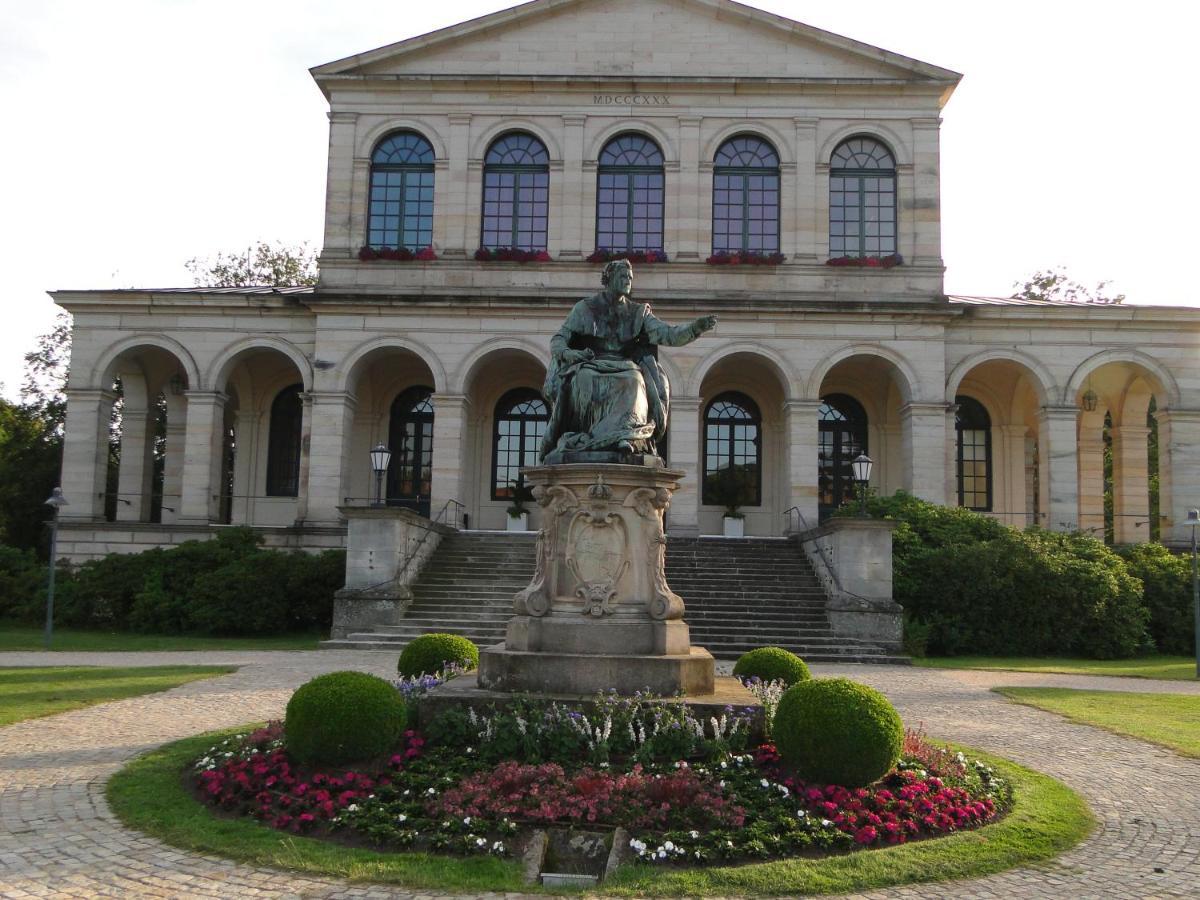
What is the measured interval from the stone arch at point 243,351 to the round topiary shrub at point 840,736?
77.5ft

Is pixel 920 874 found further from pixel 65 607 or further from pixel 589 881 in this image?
pixel 65 607

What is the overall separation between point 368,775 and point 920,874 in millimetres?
4058

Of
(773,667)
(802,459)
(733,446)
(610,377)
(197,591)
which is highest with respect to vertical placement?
(733,446)

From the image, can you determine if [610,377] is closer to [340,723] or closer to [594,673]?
[594,673]

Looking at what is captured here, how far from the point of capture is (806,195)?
2928 centimetres

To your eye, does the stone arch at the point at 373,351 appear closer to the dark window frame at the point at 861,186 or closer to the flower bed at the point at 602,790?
the dark window frame at the point at 861,186

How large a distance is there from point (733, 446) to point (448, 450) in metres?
8.73

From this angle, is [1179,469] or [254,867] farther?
[1179,469]

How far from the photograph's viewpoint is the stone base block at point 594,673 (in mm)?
8938

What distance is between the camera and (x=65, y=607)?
2419 cm

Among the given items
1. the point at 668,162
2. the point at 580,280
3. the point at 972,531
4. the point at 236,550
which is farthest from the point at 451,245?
the point at 972,531

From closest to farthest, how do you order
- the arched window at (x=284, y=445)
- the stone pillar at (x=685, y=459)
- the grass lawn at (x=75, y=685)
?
the grass lawn at (x=75, y=685) → the stone pillar at (x=685, y=459) → the arched window at (x=284, y=445)

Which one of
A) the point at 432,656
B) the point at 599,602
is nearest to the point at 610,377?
the point at 599,602

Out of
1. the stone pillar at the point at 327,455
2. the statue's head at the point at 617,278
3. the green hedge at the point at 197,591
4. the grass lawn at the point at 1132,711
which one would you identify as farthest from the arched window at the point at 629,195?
the statue's head at the point at 617,278
